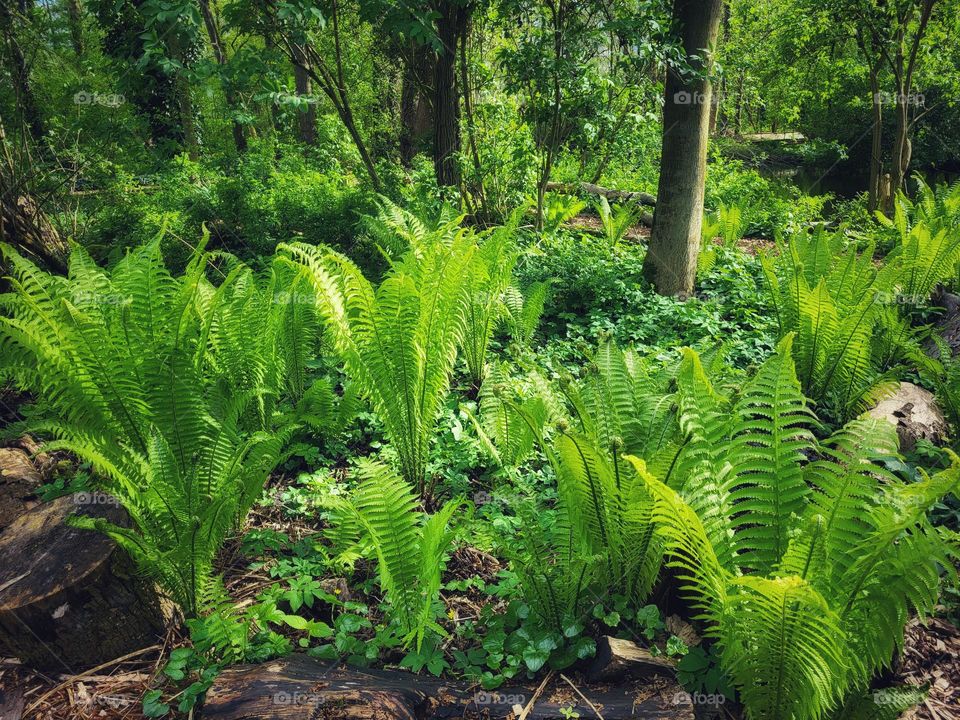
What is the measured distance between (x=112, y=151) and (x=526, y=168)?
4.99 meters

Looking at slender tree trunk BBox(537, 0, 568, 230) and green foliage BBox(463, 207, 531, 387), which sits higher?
slender tree trunk BBox(537, 0, 568, 230)

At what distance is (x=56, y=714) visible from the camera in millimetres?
1743

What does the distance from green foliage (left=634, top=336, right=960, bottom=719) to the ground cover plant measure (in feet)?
0.03

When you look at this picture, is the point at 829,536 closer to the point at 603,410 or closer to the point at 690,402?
the point at 690,402

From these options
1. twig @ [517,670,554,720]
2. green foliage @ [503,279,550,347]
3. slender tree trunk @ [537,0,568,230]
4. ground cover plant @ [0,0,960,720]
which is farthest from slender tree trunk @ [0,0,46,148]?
twig @ [517,670,554,720]

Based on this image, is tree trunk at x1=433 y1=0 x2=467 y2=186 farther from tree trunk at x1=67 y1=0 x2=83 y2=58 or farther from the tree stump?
tree trunk at x1=67 y1=0 x2=83 y2=58

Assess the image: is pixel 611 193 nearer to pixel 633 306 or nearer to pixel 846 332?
pixel 633 306

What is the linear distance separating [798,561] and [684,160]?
3.36 m

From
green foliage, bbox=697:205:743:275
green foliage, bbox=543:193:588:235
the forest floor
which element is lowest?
the forest floor

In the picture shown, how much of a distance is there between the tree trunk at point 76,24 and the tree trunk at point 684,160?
13.9 meters

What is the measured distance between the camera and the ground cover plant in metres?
1.63

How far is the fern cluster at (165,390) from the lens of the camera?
188 cm

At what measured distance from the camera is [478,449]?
9.38 ft

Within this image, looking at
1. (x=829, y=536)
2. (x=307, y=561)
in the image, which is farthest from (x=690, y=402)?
(x=307, y=561)
